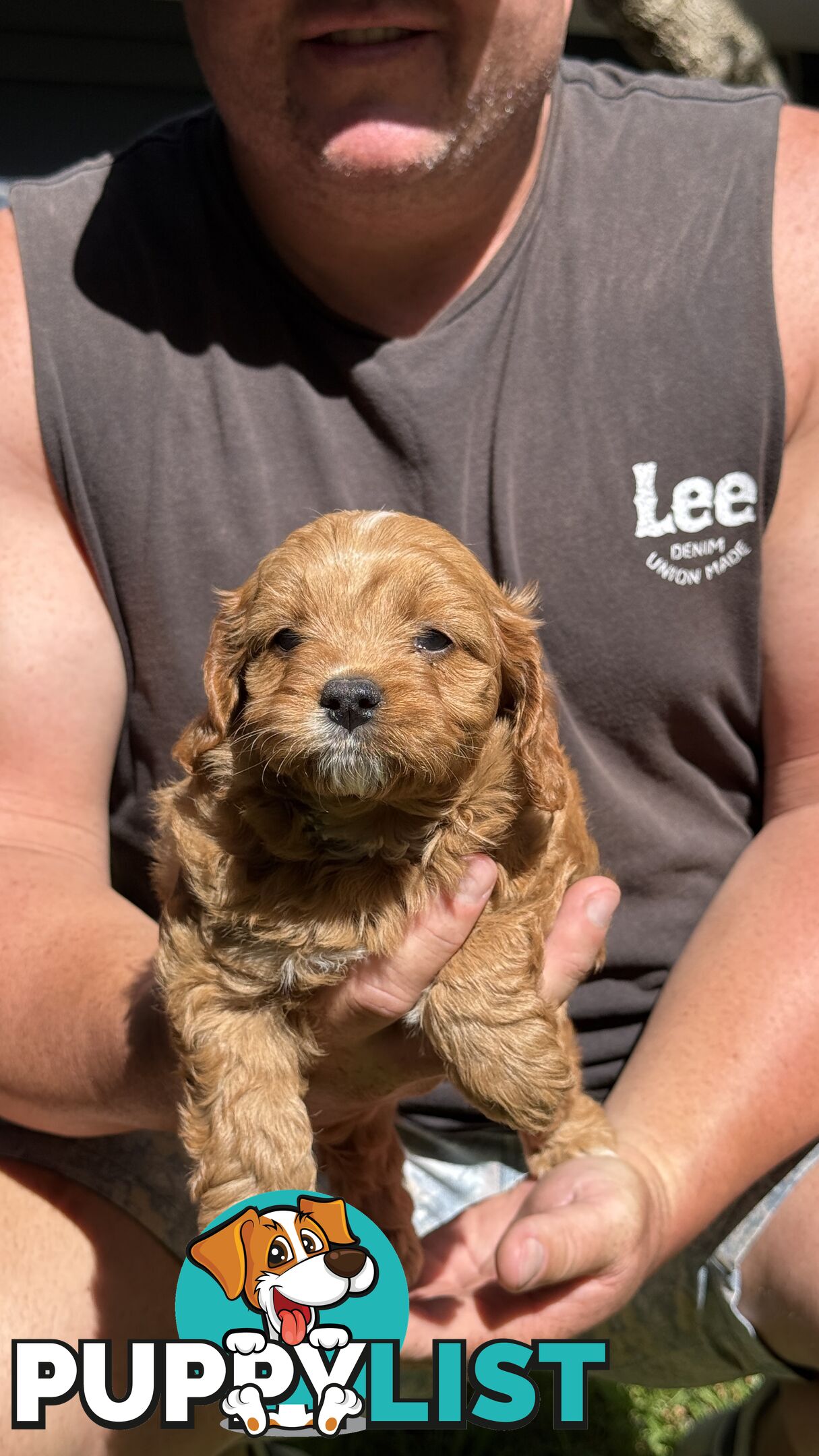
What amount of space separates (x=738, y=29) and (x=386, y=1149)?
713 centimetres

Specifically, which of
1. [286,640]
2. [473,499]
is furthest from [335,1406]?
[473,499]

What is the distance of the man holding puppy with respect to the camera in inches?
137

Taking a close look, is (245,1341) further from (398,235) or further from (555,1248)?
(398,235)

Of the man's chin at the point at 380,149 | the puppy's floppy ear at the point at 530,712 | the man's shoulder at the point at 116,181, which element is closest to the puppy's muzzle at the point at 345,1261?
the puppy's floppy ear at the point at 530,712

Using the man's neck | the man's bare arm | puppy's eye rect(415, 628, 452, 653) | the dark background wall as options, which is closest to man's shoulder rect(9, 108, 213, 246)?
the man's bare arm

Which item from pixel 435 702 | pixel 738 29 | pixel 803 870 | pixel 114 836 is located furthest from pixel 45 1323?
pixel 738 29

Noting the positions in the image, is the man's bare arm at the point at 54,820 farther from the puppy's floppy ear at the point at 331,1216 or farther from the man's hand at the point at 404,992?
the puppy's floppy ear at the point at 331,1216

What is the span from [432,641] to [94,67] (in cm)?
1111

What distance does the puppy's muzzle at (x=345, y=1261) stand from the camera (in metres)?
2.45

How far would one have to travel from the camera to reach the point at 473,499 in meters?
3.72

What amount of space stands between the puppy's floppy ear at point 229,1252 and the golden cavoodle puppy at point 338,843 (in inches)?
7.5

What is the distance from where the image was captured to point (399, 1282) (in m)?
2.46

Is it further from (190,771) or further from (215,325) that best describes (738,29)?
(190,771)

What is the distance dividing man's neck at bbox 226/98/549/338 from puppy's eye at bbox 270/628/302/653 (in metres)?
1.53
